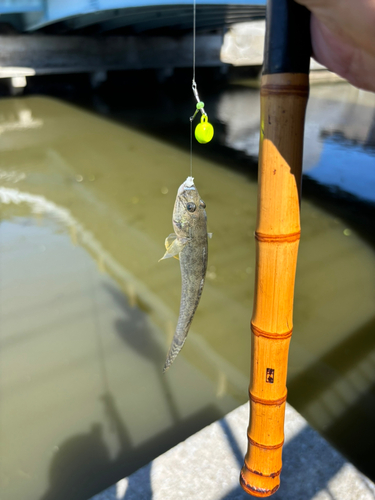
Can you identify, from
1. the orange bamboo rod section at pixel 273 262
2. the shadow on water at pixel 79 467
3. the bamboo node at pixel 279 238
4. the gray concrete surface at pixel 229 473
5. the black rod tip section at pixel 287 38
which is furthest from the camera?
the shadow on water at pixel 79 467

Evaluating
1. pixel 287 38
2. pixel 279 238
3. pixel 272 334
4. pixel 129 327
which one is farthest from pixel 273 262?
pixel 129 327

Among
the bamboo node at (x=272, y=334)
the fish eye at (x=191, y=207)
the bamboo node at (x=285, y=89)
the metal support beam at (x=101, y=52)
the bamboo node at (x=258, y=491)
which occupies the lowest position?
the bamboo node at (x=258, y=491)

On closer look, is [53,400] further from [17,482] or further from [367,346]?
[367,346]

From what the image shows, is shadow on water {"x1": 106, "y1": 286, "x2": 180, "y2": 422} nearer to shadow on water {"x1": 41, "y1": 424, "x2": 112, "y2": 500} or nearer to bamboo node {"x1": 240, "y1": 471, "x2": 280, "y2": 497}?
shadow on water {"x1": 41, "y1": 424, "x2": 112, "y2": 500}

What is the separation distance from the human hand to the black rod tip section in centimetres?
5

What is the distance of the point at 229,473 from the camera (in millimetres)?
2939

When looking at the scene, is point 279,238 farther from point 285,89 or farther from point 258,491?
point 258,491

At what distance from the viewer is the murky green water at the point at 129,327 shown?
3803mm

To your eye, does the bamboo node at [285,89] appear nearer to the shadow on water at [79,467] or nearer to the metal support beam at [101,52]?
the shadow on water at [79,467]

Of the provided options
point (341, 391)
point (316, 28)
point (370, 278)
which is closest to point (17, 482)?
point (341, 391)

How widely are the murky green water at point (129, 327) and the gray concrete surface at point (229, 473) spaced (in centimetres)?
71

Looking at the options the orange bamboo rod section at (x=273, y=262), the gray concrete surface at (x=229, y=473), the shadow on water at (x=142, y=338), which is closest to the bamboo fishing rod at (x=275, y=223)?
the orange bamboo rod section at (x=273, y=262)

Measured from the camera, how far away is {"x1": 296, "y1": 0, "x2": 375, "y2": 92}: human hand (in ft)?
4.11

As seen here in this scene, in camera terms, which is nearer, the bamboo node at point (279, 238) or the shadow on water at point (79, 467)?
the bamboo node at point (279, 238)
